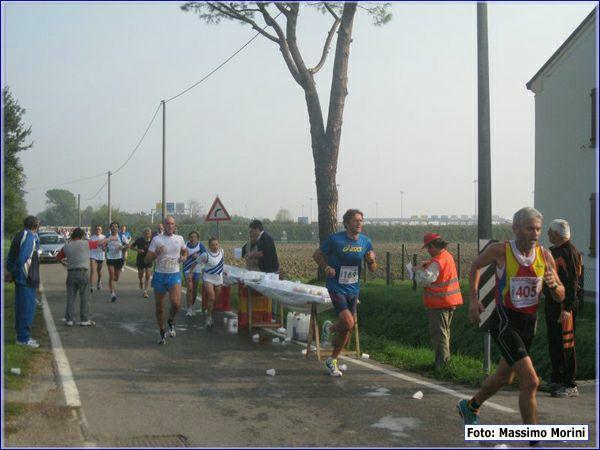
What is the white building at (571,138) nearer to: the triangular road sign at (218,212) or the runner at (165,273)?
the triangular road sign at (218,212)

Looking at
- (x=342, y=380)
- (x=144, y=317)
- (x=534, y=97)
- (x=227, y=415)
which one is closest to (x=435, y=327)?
(x=342, y=380)

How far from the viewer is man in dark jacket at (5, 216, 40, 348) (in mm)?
11383

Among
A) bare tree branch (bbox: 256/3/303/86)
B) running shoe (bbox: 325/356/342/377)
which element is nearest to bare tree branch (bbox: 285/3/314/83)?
bare tree branch (bbox: 256/3/303/86)

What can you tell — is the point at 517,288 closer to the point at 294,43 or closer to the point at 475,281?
the point at 475,281

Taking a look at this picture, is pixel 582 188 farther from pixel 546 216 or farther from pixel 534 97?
pixel 534 97

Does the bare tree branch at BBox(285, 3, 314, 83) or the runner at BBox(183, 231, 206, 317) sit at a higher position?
the bare tree branch at BBox(285, 3, 314, 83)

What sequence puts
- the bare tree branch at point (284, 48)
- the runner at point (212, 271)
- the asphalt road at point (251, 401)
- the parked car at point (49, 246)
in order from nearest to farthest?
the asphalt road at point (251, 401) → the runner at point (212, 271) → the bare tree branch at point (284, 48) → the parked car at point (49, 246)

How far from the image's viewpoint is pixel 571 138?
2061 centimetres

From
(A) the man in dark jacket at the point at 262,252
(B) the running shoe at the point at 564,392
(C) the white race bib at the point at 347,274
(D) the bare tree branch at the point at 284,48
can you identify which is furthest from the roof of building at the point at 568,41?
(B) the running shoe at the point at 564,392

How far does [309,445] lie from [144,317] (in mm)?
9517

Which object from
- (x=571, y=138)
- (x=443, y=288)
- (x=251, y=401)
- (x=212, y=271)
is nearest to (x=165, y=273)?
(x=212, y=271)

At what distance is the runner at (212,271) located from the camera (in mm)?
14180

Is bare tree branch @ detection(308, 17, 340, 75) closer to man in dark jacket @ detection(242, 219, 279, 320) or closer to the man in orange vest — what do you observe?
man in dark jacket @ detection(242, 219, 279, 320)

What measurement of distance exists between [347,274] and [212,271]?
523 centimetres
